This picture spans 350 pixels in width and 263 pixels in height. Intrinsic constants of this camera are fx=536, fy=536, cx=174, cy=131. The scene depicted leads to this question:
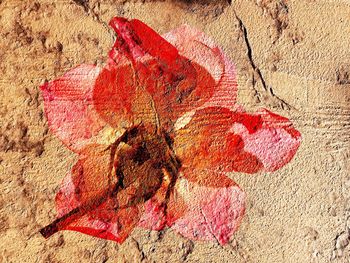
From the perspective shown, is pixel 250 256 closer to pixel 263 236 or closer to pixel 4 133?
pixel 263 236

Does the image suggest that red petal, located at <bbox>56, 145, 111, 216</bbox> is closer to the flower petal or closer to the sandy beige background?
the sandy beige background

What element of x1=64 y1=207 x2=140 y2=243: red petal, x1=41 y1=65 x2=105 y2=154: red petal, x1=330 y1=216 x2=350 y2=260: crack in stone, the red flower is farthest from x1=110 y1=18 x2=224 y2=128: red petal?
x1=330 y1=216 x2=350 y2=260: crack in stone

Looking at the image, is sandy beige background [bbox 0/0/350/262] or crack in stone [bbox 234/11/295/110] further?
crack in stone [bbox 234/11/295/110]

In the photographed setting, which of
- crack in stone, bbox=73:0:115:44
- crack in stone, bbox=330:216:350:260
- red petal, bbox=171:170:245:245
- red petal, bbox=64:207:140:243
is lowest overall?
crack in stone, bbox=330:216:350:260

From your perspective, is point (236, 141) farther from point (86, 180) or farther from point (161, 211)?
point (86, 180)

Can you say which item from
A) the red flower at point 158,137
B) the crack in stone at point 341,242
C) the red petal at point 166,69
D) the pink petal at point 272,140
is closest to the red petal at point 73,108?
the red flower at point 158,137

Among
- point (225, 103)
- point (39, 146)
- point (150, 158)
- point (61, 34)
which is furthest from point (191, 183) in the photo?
point (61, 34)
